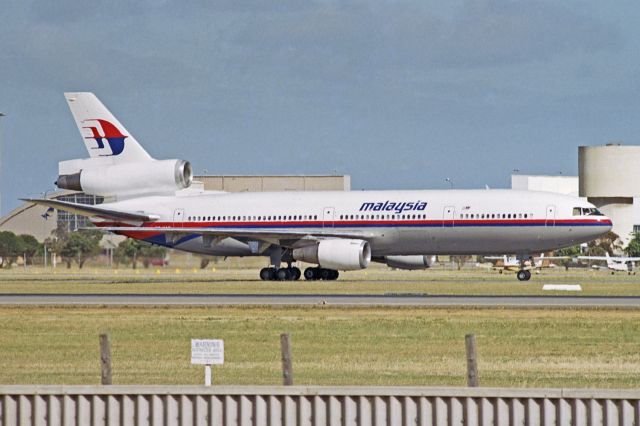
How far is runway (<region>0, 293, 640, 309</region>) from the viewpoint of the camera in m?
41.2

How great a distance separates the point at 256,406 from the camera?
1579 cm

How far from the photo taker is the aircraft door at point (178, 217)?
67812mm

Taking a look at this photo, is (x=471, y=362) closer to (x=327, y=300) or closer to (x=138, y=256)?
(x=327, y=300)

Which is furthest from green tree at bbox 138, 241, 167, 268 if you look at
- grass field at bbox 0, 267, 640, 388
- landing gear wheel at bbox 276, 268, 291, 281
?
grass field at bbox 0, 267, 640, 388

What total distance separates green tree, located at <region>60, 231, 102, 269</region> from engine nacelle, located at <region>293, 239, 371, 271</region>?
48846 millimetres

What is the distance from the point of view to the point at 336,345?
29109 mm

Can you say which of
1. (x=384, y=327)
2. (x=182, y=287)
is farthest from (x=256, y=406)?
(x=182, y=287)

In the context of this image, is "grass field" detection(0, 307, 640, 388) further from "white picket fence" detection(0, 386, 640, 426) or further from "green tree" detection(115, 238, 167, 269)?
"green tree" detection(115, 238, 167, 269)

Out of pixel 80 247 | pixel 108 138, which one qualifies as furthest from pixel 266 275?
pixel 80 247

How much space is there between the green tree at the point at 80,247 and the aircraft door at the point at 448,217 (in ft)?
173

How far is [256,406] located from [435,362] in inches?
419

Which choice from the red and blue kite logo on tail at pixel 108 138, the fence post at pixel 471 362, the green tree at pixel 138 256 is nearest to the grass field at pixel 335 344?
the fence post at pixel 471 362

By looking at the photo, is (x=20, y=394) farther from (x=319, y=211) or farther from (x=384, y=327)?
(x=319, y=211)

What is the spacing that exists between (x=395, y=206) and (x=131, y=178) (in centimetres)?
1567
